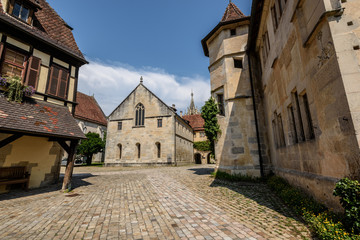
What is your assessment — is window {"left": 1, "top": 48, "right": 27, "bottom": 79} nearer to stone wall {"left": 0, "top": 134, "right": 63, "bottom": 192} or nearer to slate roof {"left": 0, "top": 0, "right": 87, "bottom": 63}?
slate roof {"left": 0, "top": 0, "right": 87, "bottom": 63}

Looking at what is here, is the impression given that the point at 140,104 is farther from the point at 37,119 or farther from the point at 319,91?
the point at 319,91

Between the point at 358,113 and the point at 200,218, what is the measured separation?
12.7 feet

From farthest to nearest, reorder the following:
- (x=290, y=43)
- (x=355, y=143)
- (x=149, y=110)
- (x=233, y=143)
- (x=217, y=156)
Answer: (x=149, y=110), (x=217, y=156), (x=233, y=143), (x=290, y=43), (x=355, y=143)

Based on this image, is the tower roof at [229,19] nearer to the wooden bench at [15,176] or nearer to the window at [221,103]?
the window at [221,103]

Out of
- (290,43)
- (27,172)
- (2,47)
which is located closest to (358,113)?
(290,43)

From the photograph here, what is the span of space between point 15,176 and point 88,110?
28.4 meters

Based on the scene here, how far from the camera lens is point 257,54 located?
456 inches

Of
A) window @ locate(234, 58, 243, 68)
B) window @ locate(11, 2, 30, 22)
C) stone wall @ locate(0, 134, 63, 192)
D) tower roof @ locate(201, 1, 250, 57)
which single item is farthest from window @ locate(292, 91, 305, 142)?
window @ locate(11, 2, 30, 22)

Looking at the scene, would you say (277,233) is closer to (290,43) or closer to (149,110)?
(290,43)

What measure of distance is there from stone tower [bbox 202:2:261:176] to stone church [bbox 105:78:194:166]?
1398cm

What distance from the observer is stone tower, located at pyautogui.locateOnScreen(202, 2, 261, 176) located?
33.7 feet

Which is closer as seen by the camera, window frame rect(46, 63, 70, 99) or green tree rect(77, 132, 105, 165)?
window frame rect(46, 63, 70, 99)

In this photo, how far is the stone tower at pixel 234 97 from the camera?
10273mm

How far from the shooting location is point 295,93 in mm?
6023
